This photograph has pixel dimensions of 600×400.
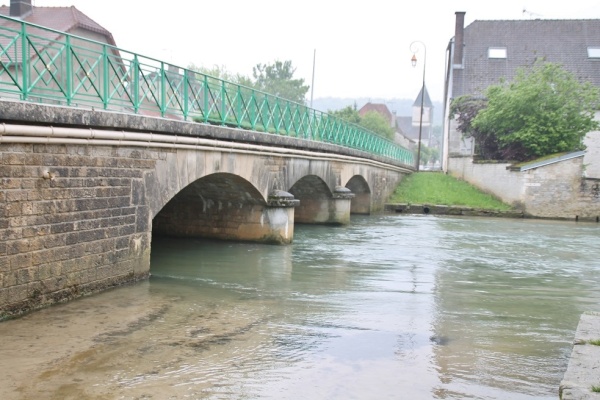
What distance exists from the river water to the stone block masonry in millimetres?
279

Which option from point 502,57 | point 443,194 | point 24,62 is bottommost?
point 443,194

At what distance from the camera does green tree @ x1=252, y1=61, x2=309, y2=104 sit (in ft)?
216

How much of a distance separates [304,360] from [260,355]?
1.50ft

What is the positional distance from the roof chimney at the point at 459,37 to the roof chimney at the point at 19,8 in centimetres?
2530

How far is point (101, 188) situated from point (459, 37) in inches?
1422

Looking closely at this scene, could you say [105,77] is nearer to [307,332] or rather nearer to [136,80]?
[136,80]

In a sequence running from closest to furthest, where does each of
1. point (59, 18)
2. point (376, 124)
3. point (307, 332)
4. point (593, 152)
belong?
point (307, 332)
point (59, 18)
point (593, 152)
point (376, 124)

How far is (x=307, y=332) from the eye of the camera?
7.43 m

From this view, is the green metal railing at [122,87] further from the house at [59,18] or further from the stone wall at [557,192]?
the stone wall at [557,192]

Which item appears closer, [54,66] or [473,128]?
[54,66]

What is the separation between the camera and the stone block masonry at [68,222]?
7.12 metres

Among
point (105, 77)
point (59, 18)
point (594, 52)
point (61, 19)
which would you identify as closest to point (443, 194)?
point (594, 52)

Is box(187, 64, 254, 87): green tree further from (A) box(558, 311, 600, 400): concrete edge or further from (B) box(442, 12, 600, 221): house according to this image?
(A) box(558, 311, 600, 400): concrete edge

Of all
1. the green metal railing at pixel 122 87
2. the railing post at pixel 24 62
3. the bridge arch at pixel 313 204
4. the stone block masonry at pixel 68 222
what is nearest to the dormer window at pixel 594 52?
the bridge arch at pixel 313 204
